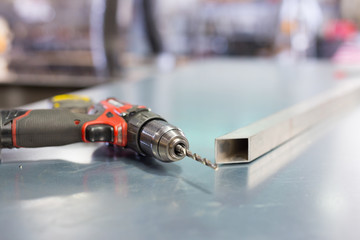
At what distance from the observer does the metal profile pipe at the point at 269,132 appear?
571mm

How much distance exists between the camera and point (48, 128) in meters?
0.57

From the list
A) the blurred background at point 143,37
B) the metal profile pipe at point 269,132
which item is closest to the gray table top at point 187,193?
the metal profile pipe at point 269,132

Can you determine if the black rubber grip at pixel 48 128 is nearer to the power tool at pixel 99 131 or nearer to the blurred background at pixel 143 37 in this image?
the power tool at pixel 99 131

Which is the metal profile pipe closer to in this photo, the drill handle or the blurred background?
the drill handle

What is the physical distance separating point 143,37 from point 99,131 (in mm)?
→ 3273

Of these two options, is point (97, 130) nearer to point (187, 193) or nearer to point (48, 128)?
point (48, 128)

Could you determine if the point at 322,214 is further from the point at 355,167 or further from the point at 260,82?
the point at 260,82

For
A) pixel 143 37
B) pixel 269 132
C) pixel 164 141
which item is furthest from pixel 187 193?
pixel 143 37

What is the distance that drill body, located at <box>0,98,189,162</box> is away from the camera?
531mm

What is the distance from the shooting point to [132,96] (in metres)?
1.16

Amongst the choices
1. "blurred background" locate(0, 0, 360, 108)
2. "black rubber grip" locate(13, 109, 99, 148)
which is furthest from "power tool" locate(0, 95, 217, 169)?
"blurred background" locate(0, 0, 360, 108)

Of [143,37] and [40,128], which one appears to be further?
[143,37]

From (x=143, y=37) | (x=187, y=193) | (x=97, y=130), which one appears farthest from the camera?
(x=143, y=37)

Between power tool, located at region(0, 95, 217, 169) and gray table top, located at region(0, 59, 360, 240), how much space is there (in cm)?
3
